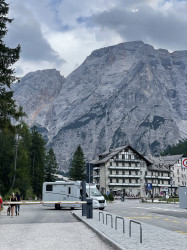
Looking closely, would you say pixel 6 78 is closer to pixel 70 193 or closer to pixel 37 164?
pixel 70 193

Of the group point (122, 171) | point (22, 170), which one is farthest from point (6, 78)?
point (122, 171)

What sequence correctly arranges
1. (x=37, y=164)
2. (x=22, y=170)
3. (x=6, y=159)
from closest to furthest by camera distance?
(x=22, y=170) < (x=6, y=159) < (x=37, y=164)

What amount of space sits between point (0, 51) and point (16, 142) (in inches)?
1551

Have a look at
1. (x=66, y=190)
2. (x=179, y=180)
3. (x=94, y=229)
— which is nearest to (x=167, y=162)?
(x=179, y=180)

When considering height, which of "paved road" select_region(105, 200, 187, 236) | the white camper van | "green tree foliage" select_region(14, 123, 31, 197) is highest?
"green tree foliage" select_region(14, 123, 31, 197)

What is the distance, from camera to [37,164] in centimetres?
7888

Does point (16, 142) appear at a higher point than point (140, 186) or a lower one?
higher

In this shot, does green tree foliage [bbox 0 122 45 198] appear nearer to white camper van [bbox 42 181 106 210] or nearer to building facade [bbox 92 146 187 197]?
white camper van [bbox 42 181 106 210]

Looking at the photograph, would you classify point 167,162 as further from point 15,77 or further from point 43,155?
point 15,77

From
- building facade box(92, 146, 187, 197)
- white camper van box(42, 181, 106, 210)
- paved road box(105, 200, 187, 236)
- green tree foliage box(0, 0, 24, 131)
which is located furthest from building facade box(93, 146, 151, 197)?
green tree foliage box(0, 0, 24, 131)

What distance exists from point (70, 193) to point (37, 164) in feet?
150

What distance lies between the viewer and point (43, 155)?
80500 millimetres

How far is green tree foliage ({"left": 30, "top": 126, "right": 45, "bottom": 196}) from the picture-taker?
3031 inches

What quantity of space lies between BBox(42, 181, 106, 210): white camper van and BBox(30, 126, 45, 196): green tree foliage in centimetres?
4033
